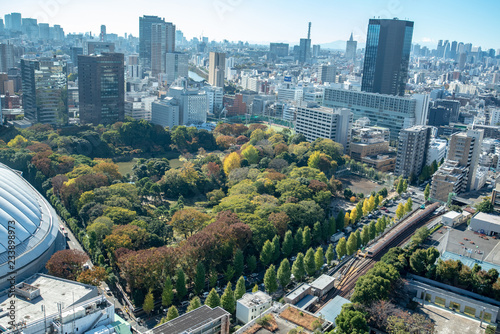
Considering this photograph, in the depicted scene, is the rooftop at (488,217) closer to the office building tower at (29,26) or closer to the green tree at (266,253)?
the green tree at (266,253)

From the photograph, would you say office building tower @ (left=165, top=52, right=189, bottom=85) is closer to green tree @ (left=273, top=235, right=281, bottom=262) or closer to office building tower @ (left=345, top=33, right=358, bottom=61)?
Answer: green tree @ (left=273, top=235, right=281, bottom=262)

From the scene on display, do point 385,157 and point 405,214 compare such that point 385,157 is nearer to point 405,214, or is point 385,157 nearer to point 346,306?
point 405,214

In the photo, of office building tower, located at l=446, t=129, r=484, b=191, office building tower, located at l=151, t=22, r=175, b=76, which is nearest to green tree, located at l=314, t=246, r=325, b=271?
office building tower, located at l=446, t=129, r=484, b=191

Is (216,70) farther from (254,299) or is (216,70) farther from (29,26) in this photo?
(29,26)

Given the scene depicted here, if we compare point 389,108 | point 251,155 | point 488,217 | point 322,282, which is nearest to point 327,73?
point 389,108

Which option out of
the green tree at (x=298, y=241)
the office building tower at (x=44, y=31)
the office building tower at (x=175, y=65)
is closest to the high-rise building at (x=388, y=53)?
the office building tower at (x=175, y=65)

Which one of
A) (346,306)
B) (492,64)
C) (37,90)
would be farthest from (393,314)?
(492,64)

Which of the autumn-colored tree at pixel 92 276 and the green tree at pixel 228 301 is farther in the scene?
the autumn-colored tree at pixel 92 276
